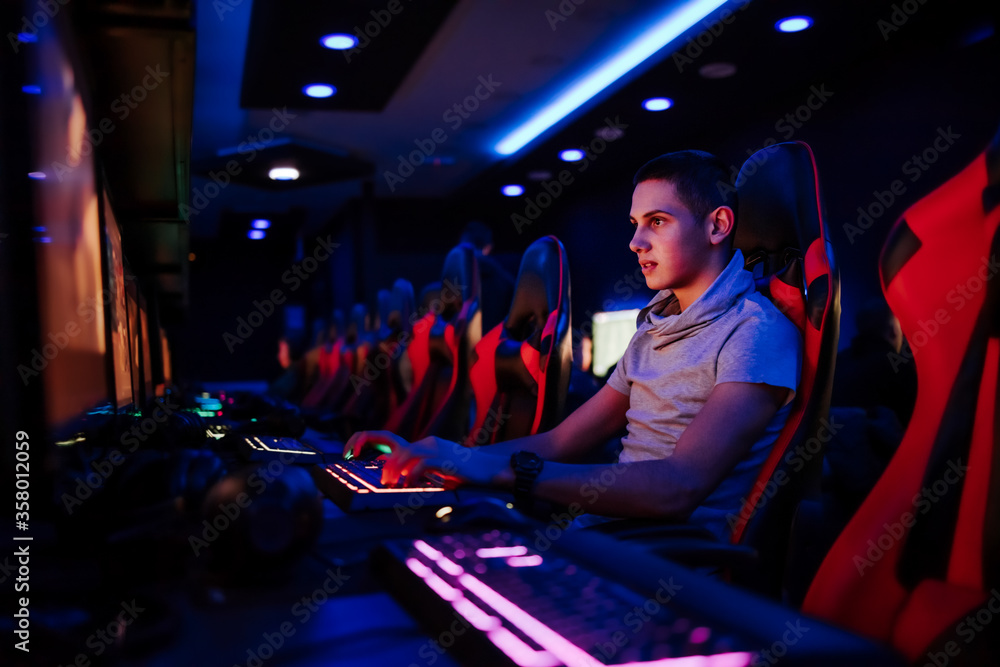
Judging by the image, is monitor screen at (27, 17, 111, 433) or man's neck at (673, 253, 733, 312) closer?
monitor screen at (27, 17, 111, 433)

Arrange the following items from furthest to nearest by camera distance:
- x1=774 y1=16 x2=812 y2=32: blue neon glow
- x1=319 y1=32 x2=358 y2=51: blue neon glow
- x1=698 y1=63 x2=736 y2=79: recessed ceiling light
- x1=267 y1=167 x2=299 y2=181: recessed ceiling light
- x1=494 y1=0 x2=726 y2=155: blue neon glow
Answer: x1=267 y1=167 x2=299 y2=181: recessed ceiling light < x1=698 y1=63 x2=736 y2=79: recessed ceiling light < x1=494 y1=0 x2=726 y2=155: blue neon glow < x1=319 y1=32 x2=358 y2=51: blue neon glow < x1=774 y1=16 x2=812 y2=32: blue neon glow

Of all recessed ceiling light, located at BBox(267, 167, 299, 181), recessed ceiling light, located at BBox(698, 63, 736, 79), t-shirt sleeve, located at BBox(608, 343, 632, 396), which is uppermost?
recessed ceiling light, located at BBox(698, 63, 736, 79)

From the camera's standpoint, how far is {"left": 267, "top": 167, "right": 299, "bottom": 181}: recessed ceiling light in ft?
19.3

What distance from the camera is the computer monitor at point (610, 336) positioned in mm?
5610

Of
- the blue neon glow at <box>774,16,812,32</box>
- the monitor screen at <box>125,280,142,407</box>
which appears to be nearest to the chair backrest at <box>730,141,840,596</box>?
the monitor screen at <box>125,280,142,407</box>

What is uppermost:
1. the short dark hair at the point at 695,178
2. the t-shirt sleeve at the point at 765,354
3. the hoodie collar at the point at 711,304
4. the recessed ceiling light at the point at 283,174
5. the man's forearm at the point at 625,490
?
the recessed ceiling light at the point at 283,174

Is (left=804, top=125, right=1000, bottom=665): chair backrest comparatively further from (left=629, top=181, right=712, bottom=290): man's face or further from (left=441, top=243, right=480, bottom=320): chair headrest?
(left=441, top=243, right=480, bottom=320): chair headrest

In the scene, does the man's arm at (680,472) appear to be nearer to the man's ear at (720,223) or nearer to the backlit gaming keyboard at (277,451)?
the man's ear at (720,223)

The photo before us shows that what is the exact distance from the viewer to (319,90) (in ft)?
16.4

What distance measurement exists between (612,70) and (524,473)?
4355 millimetres

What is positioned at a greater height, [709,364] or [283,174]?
[283,174]

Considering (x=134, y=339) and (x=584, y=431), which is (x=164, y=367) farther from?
(x=584, y=431)

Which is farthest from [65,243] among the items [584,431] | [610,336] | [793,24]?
[610,336]

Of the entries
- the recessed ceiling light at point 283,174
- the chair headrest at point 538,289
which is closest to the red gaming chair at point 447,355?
the chair headrest at point 538,289
